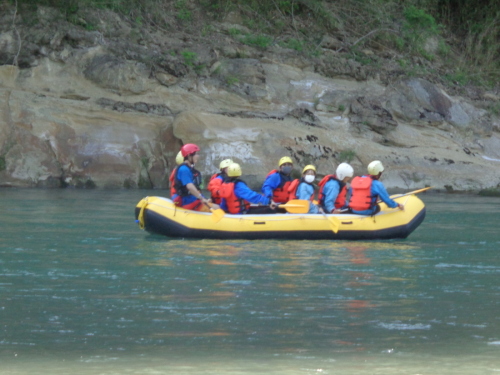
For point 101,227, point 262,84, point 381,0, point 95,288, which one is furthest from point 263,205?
point 381,0

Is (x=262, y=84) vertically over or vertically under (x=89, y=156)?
over

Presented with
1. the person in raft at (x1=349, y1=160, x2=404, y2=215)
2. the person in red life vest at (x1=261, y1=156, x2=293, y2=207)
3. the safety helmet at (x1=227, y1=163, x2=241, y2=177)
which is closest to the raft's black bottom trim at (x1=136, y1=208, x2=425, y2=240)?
Answer: the person in raft at (x1=349, y1=160, x2=404, y2=215)

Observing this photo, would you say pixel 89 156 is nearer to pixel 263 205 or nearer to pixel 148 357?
pixel 263 205

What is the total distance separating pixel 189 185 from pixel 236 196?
60cm

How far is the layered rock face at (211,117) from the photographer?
18.1 m

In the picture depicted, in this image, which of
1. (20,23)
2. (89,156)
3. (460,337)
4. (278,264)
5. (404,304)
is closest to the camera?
(460,337)

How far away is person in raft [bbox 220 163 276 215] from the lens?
1073cm

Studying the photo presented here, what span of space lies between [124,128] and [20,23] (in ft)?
14.4

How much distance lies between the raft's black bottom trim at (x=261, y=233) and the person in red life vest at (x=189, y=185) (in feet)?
1.18

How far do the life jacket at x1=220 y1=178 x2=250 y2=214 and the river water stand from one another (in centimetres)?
63

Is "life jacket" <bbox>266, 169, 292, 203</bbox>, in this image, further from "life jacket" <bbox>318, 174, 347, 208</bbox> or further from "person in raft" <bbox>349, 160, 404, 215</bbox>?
"person in raft" <bbox>349, 160, 404, 215</bbox>

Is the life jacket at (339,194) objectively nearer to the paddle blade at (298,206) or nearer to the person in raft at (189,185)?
the paddle blade at (298,206)

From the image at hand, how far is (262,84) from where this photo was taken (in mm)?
20891

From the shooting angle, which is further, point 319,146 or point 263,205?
point 319,146
